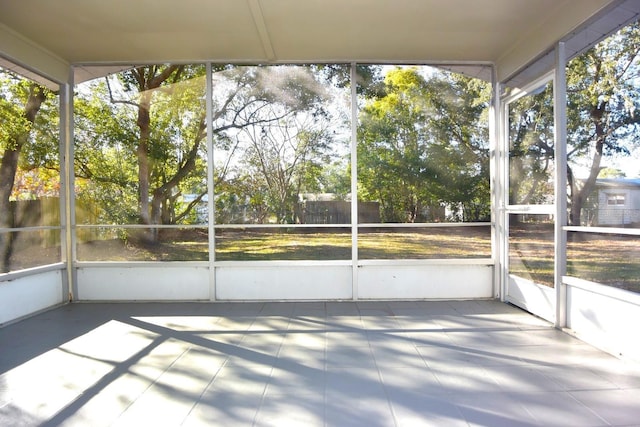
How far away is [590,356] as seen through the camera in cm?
306

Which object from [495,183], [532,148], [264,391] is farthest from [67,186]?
[532,148]

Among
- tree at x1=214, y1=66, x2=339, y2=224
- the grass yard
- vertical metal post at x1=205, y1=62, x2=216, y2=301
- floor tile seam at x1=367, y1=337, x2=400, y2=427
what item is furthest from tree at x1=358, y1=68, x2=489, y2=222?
floor tile seam at x1=367, y1=337, x2=400, y2=427

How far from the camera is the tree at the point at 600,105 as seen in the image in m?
3.46

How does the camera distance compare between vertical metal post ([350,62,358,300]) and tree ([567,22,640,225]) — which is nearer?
tree ([567,22,640,225])

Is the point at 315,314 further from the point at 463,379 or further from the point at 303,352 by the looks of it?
the point at 463,379

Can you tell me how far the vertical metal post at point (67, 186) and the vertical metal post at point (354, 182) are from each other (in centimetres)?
354

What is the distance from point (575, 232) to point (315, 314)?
268 cm

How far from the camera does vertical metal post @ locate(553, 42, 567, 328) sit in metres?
3.74

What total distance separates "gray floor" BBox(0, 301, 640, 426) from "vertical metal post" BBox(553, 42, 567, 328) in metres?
0.33

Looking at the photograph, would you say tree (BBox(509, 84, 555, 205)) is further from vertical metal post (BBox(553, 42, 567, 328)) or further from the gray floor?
the gray floor

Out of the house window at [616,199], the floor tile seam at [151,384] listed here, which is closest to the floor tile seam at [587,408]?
the house window at [616,199]

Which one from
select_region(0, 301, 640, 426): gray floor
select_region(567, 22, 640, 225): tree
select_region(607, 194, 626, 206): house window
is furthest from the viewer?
select_region(567, 22, 640, 225): tree

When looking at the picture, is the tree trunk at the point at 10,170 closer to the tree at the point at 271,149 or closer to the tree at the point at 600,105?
the tree at the point at 271,149

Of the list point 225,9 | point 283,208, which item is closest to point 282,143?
point 283,208
